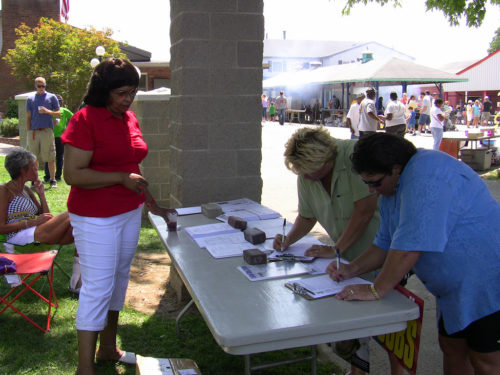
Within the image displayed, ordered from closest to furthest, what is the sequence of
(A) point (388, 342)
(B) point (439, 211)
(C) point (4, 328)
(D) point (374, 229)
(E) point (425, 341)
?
(B) point (439, 211) < (A) point (388, 342) < (D) point (374, 229) < (E) point (425, 341) < (C) point (4, 328)

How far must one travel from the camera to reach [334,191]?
2.75m

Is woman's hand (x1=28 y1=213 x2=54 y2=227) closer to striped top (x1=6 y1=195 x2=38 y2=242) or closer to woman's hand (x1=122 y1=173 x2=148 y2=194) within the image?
striped top (x1=6 y1=195 x2=38 y2=242)

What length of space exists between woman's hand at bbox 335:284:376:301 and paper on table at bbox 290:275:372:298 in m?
0.06

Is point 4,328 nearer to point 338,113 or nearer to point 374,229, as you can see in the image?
point 374,229

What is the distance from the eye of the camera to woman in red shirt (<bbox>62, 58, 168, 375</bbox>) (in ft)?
8.63

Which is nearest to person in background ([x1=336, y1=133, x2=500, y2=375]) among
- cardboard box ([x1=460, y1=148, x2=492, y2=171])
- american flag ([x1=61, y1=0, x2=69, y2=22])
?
cardboard box ([x1=460, y1=148, x2=492, y2=171])

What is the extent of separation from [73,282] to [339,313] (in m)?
3.22

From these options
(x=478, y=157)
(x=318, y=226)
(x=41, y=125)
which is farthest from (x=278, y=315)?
(x=478, y=157)

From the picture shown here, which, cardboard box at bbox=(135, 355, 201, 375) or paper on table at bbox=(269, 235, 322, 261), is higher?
paper on table at bbox=(269, 235, 322, 261)

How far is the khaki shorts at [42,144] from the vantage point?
916cm

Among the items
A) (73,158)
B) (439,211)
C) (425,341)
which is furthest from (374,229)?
(73,158)

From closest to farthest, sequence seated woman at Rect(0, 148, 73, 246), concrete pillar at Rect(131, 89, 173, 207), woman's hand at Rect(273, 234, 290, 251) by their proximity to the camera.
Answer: woman's hand at Rect(273, 234, 290, 251) < seated woman at Rect(0, 148, 73, 246) < concrete pillar at Rect(131, 89, 173, 207)

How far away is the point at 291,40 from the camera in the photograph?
7125 centimetres

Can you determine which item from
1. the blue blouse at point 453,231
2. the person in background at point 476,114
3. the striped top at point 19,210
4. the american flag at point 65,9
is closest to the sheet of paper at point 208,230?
the blue blouse at point 453,231
